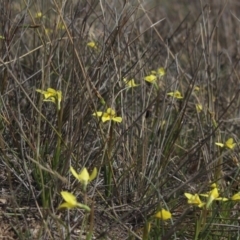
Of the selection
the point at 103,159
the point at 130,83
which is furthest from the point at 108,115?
the point at 130,83

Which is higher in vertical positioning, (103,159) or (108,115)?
(108,115)

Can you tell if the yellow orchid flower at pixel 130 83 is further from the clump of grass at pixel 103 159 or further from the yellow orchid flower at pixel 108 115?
the yellow orchid flower at pixel 108 115

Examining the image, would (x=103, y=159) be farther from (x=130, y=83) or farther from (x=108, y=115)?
(x=130, y=83)

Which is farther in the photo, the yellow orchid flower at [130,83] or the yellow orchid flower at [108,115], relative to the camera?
the yellow orchid flower at [130,83]

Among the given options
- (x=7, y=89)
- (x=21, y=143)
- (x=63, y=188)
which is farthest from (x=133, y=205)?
(x=7, y=89)

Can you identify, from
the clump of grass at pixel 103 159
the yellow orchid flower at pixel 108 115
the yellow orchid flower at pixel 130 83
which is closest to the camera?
the clump of grass at pixel 103 159

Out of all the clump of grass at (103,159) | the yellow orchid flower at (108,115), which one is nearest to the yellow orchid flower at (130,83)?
the clump of grass at (103,159)

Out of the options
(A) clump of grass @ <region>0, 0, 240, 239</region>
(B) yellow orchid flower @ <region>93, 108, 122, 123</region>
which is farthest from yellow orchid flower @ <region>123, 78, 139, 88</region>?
(B) yellow orchid flower @ <region>93, 108, 122, 123</region>

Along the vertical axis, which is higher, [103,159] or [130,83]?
[130,83]

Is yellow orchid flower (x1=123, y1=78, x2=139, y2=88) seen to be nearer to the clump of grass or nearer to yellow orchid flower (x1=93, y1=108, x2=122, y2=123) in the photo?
the clump of grass

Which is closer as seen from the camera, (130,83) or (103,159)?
(103,159)

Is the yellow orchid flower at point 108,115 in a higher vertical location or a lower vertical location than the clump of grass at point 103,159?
higher

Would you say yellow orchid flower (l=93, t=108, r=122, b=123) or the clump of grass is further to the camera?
yellow orchid flower (l=93, t=108, r=122, b=123)

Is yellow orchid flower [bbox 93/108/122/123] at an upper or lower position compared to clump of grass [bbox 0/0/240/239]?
upper
